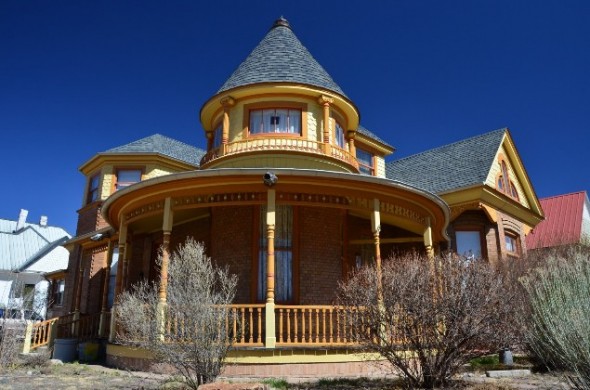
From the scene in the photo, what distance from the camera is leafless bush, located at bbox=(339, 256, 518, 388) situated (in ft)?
25.9

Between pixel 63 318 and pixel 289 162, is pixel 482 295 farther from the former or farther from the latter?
pixel 63 318

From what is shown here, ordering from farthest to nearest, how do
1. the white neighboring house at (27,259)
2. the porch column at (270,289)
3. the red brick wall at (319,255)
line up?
the white neighboring house at (27,259), the red brick wall at (319,255), the porch column at (270,289)

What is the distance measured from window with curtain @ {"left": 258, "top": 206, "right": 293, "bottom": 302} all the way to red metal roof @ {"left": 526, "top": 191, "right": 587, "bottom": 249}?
16.7 metres

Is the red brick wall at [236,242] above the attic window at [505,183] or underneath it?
underneath

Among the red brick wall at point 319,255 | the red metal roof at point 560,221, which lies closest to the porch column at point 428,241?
the red brick wall at point 319,255

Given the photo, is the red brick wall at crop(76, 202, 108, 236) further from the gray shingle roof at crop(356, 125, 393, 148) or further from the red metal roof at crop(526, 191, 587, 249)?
the red metal roof at crop(526, 191, 587, 249)

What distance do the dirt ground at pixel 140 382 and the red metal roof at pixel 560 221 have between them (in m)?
17.1

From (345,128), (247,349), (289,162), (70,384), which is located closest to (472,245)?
(345,128)

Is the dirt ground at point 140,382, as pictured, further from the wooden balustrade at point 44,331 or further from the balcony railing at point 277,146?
the balcony railing at point 277,146

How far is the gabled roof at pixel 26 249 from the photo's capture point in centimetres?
4269

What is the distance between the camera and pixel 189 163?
→ 22547mm

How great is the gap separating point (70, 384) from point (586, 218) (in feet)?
94.1

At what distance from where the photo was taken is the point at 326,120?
1566 cm

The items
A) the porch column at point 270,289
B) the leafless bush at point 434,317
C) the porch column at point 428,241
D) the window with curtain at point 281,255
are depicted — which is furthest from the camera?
the window with curtain at point 281,255
